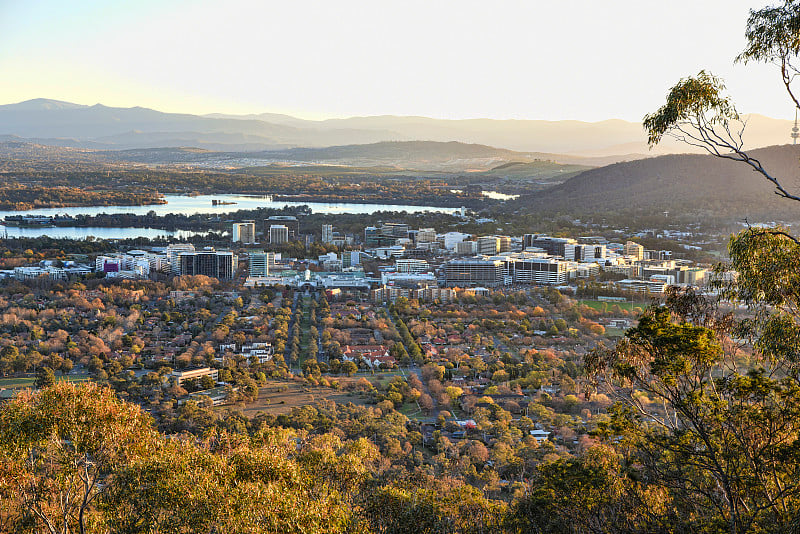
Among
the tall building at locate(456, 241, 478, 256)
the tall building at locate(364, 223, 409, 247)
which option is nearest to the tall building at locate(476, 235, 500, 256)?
the tall building at locate(456, 241, 478, 256)

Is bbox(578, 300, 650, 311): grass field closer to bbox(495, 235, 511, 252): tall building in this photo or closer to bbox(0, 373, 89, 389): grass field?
bbox(495, 235, 511, 252): tall building

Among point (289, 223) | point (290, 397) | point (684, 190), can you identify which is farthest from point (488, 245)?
point (290, 397)

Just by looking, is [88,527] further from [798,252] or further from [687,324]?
[798,252]

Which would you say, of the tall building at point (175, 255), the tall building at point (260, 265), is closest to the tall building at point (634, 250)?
the tall building at point (260, 265)

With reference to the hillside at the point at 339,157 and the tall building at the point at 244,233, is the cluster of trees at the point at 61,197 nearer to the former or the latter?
the tall building at the point at 244,233

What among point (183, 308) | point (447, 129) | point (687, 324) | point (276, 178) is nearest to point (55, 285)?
point (183, 308)

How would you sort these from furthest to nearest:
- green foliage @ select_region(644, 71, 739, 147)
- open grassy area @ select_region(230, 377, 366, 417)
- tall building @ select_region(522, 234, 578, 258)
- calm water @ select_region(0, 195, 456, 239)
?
1. calm water @ select_region(0, 195, 456, 239)
2. tall building @ select_region(522, 234, 578, 258)
3. open grassy area @ select_region(230, 377, 366, 417)
4. green foliage @ select_region(644, 71, 739, 147)
